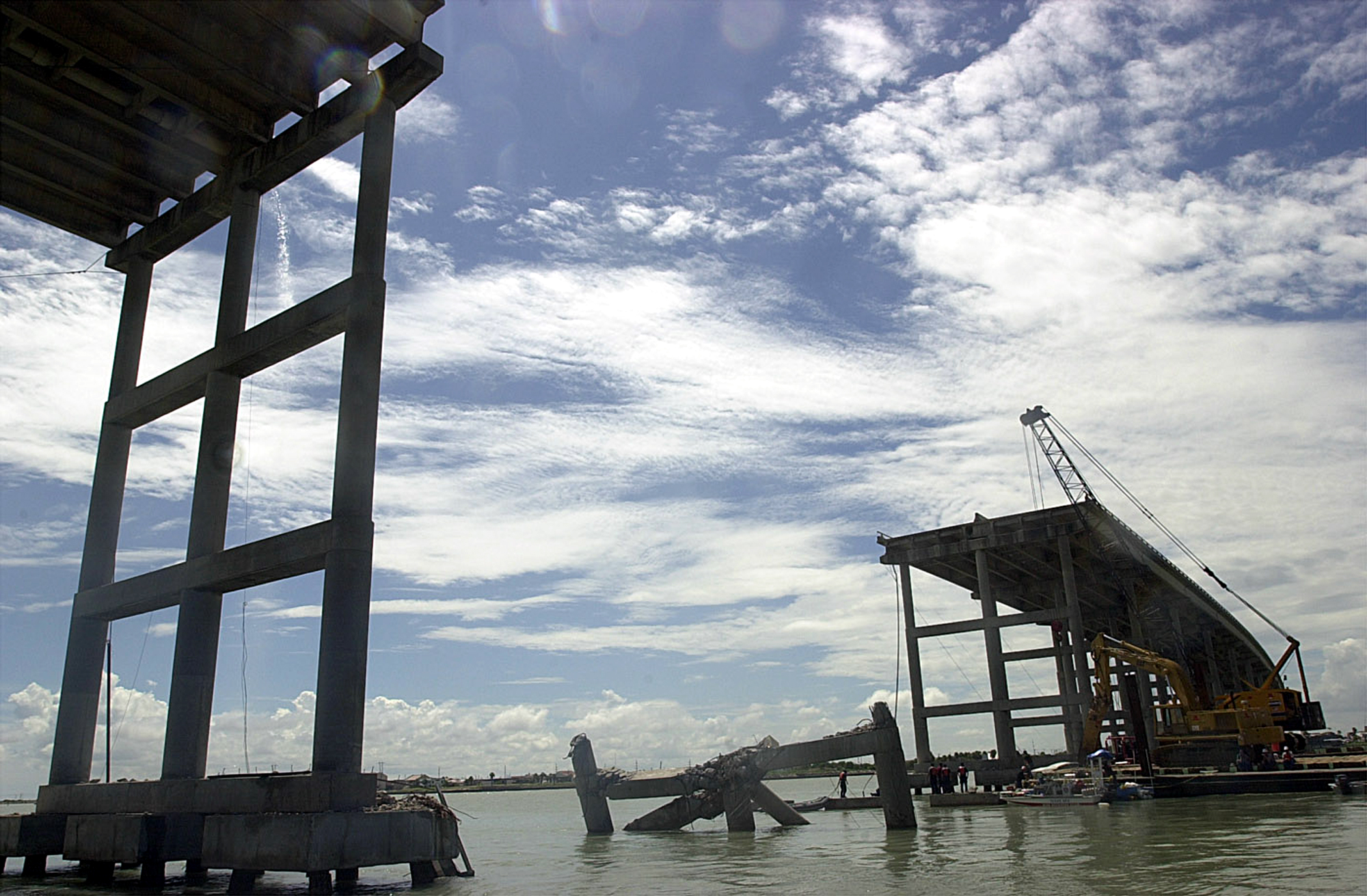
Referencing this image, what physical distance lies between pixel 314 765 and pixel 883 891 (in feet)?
39.8

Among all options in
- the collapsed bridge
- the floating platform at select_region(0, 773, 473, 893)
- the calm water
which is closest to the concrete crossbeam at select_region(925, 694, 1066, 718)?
the collapsed bridge

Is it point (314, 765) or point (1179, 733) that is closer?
point (314, 765)

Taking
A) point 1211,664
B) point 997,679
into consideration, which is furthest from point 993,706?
point 1211,664

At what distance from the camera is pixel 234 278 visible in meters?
28.8

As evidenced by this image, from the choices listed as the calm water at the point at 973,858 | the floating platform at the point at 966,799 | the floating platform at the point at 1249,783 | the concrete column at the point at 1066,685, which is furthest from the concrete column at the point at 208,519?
the concrete column at the point at 1066,685

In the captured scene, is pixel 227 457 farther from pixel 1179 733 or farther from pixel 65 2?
pixel 1179 733

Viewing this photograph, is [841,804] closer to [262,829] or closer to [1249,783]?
[1249,783]

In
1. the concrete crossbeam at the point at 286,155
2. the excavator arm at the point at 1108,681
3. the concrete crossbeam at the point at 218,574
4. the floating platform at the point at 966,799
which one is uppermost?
the concrete crossbeam at the point at 286,155

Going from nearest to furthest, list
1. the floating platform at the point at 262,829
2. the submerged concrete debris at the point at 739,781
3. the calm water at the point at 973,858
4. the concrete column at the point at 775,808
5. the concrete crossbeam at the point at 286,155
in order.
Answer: the calm water at the point at 973,858 → the floating platform at the point at 262,829 → the concrete crossbeam at the point at 286,155 → the submerged concrete debris at the point at 739,781 → the concrete column at the point at 775,808

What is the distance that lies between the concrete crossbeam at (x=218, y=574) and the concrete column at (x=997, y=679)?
45.2m

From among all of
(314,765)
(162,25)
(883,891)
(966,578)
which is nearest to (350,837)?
(314,765)

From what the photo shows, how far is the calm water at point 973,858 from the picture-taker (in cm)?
1791

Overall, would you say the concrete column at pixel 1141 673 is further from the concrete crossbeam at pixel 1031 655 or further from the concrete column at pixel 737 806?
the concrete column at pixel 737 806

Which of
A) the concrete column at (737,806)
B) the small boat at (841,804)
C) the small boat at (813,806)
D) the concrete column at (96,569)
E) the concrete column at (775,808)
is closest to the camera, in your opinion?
the concrete column at (96,569)
